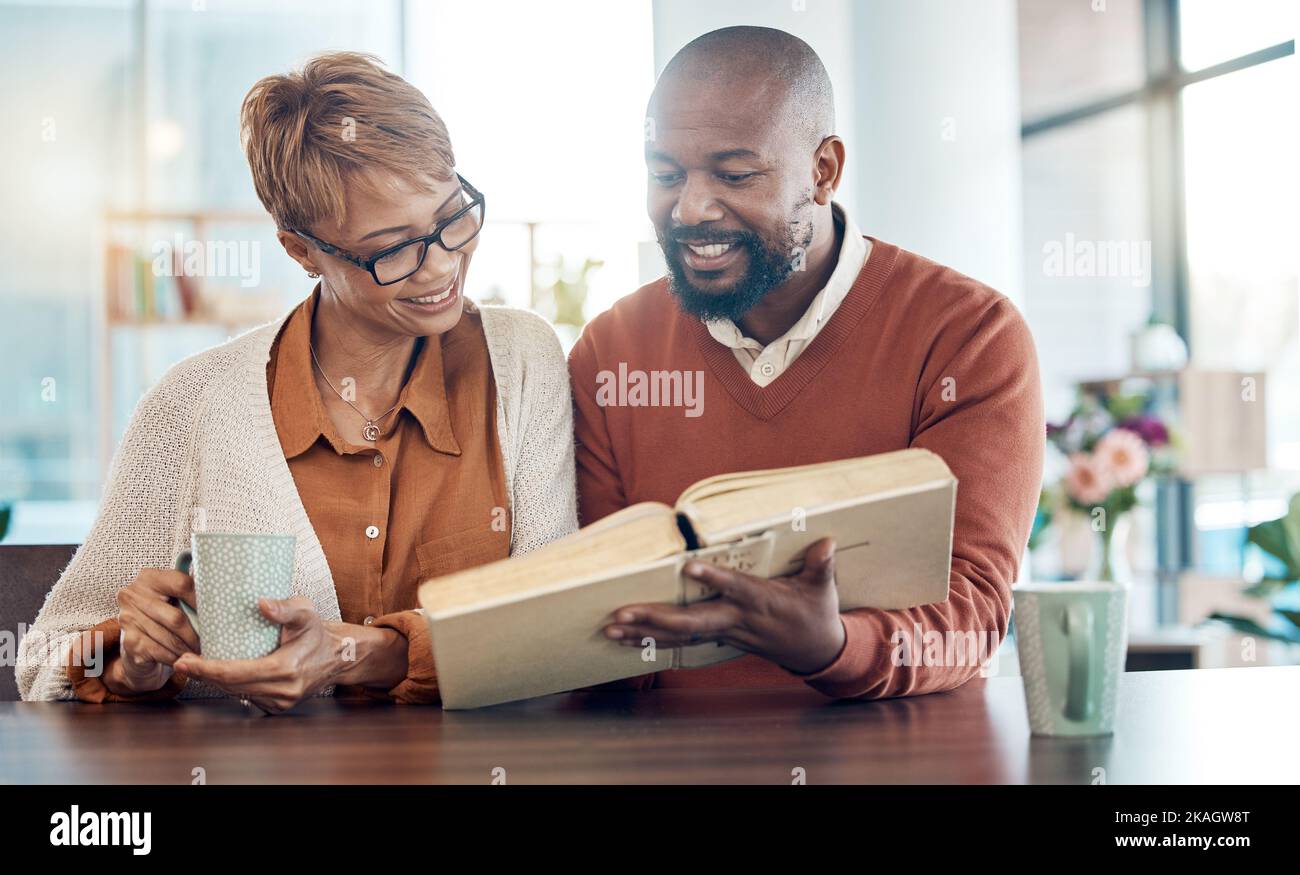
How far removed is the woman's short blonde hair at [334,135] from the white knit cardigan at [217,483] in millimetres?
203

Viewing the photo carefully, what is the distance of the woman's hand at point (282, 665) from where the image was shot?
109 centimetres

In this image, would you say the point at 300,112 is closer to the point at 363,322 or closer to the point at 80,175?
the point at 363,322

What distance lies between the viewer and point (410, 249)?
1473 millimetres

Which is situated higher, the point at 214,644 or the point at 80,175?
the point at 80,175

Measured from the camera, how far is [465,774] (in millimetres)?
816

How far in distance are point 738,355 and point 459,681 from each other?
2.45ft

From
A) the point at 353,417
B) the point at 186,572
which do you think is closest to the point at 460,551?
the point at 353,417

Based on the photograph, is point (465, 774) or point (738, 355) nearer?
point (465, 774)

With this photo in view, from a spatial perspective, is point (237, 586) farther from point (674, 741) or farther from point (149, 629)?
point (674, 741)

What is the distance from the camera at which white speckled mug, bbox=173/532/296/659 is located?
41.7 inches

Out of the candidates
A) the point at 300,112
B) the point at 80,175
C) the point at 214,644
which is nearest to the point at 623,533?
the point at 214,644

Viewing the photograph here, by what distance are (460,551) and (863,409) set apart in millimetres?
530
